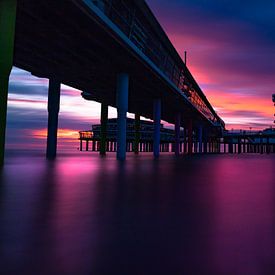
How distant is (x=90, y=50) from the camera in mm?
21875

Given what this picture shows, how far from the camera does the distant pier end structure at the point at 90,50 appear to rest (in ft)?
49.3

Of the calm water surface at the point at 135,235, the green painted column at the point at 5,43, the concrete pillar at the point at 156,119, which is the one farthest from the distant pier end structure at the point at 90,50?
the calm water surface at the point at 135,235

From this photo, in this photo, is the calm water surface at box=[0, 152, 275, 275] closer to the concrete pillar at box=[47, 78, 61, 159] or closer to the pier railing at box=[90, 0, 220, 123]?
the pier railing at box=[90, 0, 220, 123]

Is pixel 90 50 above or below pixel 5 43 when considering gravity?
above

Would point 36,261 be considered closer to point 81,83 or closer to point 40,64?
point 40,64

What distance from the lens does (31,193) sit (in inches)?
→ 287

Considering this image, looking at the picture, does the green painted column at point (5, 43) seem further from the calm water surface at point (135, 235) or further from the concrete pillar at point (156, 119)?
the concrete pillar at point (156, 119)

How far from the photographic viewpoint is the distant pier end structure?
15.0 metres

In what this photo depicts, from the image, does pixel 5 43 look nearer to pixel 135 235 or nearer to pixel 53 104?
pixel 135 235

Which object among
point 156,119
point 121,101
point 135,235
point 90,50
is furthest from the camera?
point 156,119

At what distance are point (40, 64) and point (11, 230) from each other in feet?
78.1

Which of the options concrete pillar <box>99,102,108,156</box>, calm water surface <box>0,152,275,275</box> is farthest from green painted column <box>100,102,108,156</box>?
calm water surface <box>0,152,275,275</box>

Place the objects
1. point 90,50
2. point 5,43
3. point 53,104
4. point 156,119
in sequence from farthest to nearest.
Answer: point 156,119 < point 53,104 < point 90,50 < point 5,43

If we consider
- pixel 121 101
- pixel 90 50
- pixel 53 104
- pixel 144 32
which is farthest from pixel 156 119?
pixel 90 50
